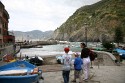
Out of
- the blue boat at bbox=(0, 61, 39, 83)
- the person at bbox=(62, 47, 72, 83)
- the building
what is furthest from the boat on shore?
the building

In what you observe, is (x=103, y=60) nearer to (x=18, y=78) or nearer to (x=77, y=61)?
(x=77, y=61)

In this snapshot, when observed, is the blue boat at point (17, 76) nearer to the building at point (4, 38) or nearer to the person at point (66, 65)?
the person at point (66, 65)

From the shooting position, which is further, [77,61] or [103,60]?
[103,60]

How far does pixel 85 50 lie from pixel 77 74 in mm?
1733

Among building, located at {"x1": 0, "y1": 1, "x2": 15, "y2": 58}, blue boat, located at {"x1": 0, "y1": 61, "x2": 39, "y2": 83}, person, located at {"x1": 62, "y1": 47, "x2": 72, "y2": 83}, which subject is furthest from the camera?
building, located at {"x1": 0, "y1": 1, "x2": 15, "y2": 58}

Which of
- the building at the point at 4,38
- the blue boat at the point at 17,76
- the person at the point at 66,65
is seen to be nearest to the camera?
the blue boat at the point at 17,76

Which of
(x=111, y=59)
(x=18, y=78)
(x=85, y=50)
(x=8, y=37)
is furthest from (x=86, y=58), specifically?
(x=8, y=37)

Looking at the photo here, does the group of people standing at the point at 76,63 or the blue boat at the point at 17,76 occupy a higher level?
the group of people standing at the point at 76,63

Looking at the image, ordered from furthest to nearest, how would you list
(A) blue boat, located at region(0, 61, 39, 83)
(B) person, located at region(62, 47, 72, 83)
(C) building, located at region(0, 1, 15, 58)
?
(C) building, located at region(0, 1, 15, 58) < (B) person, located at region(62, 47, 72, 83) < (A) blue boat, located at region(0, 61, 39, 83)

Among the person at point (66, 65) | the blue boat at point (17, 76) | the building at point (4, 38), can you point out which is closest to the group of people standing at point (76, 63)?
the person at point (66, 65)

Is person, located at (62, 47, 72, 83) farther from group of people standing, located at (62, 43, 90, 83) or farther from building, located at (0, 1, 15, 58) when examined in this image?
building, located at (0, 1, 15, 58)

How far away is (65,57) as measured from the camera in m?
13.4

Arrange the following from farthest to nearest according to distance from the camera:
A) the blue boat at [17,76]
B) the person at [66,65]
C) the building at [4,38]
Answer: the building at [4,38], the person at [66,65], the blue boat at [17,76]

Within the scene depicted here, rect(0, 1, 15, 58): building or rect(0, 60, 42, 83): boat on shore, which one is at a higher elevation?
rect(0, 1, 15, 58): building
